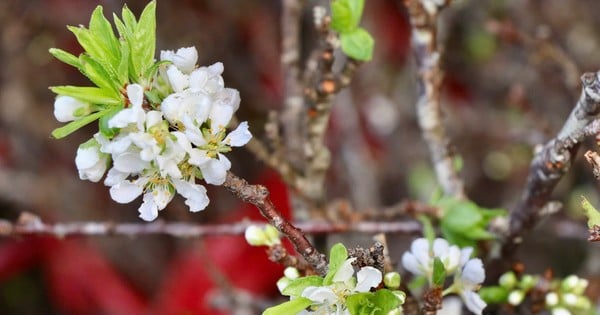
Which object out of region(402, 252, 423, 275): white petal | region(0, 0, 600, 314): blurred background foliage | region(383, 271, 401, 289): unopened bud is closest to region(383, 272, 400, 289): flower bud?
region(383, 271, 401, 289): unopened bud

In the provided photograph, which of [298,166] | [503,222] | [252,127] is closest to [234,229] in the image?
[298,166]

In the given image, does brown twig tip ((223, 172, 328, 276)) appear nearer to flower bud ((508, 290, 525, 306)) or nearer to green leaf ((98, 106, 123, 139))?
green leaf ((98, 106, 123, 139))

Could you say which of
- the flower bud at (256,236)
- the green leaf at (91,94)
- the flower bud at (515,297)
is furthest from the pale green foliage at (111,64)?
the flower bud at (515,297)

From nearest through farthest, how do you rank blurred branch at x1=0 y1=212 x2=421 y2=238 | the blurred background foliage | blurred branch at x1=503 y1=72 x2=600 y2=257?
1. blurred branch at x1=503 y1=72 x2=600 y2=257
2. blurred branch at x1=0 y1=212 x2=421 y2=238
3. the blurred background foliage

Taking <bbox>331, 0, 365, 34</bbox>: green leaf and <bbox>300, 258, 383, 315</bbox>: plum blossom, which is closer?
<bbox>300, 258, 383, 315</bbox>: plum blossom

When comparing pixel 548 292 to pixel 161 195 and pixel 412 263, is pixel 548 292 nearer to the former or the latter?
pixel 412 263

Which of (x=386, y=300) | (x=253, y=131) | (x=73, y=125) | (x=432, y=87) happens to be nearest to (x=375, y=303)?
(x=386, y=300)

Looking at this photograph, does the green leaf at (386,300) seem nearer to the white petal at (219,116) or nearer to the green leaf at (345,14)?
the white petal at (219,116)
